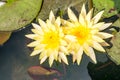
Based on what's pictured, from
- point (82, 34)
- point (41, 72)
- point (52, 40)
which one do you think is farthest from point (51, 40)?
point (41, 72)

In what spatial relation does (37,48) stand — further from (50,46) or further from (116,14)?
(116,14)

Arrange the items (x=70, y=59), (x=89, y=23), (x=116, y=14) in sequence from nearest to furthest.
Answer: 1. (x=89, y=23)
2. (x=116, y=14)
3. (x=70, y=59)

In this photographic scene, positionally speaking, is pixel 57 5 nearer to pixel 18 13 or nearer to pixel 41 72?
pixel 18 13

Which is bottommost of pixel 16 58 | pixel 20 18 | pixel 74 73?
pixel 74 73

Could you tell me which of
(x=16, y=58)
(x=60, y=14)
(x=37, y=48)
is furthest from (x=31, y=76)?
(x=60, y=14)

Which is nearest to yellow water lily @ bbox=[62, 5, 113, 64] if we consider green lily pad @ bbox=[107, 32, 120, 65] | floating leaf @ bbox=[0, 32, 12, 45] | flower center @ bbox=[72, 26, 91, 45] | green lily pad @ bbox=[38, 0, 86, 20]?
flower center @ bbox=[72, 26, 91, 45]

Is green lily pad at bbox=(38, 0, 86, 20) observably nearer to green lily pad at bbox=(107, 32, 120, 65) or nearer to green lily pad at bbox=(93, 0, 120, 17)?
green lily pad at bbox=(93, 0, 120, 17)

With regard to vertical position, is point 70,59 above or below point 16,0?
below
